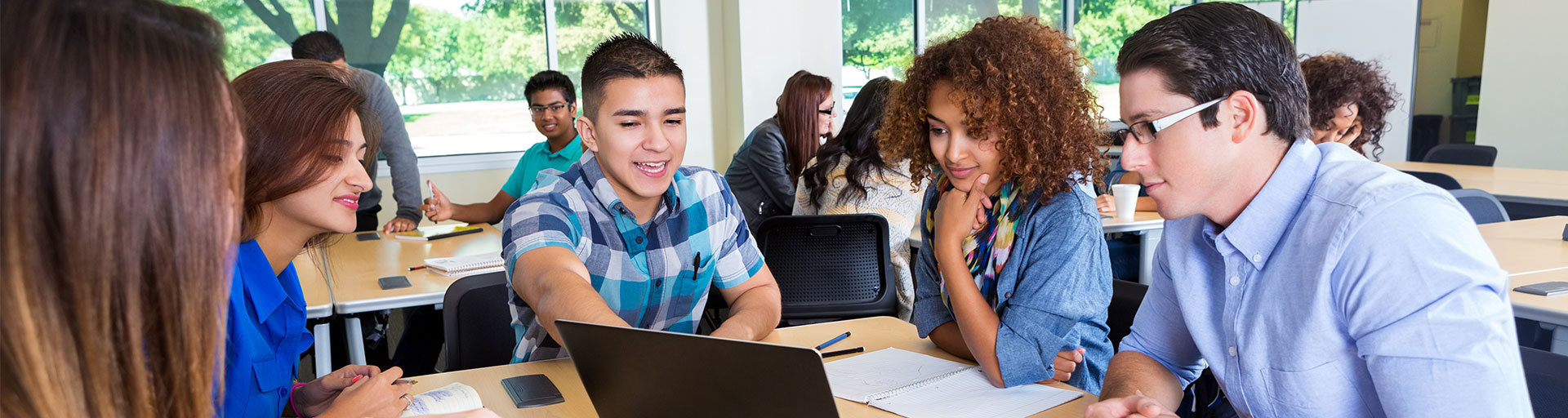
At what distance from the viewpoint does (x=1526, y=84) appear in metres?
7.04

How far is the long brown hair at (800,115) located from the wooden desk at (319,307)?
224 cm

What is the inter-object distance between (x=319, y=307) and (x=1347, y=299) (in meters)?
2.36

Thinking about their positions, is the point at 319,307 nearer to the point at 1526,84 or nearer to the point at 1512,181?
the point at 1512,181

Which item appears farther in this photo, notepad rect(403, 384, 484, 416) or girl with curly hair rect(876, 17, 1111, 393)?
girl with curly hair rect(876, 17, 1111, 393)

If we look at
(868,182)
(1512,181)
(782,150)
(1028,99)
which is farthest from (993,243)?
(1512,181)

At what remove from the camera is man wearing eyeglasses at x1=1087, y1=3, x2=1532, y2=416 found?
1.00m

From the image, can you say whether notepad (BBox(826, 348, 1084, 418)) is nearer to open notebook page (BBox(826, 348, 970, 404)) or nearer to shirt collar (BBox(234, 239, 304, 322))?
open notebook page (BBox(826, 348, 970, 404))

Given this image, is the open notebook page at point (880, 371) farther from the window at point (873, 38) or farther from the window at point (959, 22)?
the window at point (873, 38)

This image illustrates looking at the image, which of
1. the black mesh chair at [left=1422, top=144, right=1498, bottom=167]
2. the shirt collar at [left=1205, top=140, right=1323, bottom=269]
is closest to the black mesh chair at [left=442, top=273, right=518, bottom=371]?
the shirt collar at [left=1205, top=140, right=1323, bottom=269]

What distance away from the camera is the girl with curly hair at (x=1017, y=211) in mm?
1636

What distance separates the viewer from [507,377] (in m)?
1.66

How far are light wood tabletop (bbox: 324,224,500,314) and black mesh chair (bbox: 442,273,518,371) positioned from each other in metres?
0.25

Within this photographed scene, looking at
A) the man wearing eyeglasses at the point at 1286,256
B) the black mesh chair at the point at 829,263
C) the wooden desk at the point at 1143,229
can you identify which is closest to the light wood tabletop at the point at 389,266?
the black mesh chair at the point at 829,263

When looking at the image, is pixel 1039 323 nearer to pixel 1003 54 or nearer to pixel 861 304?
pixel 1003 54
